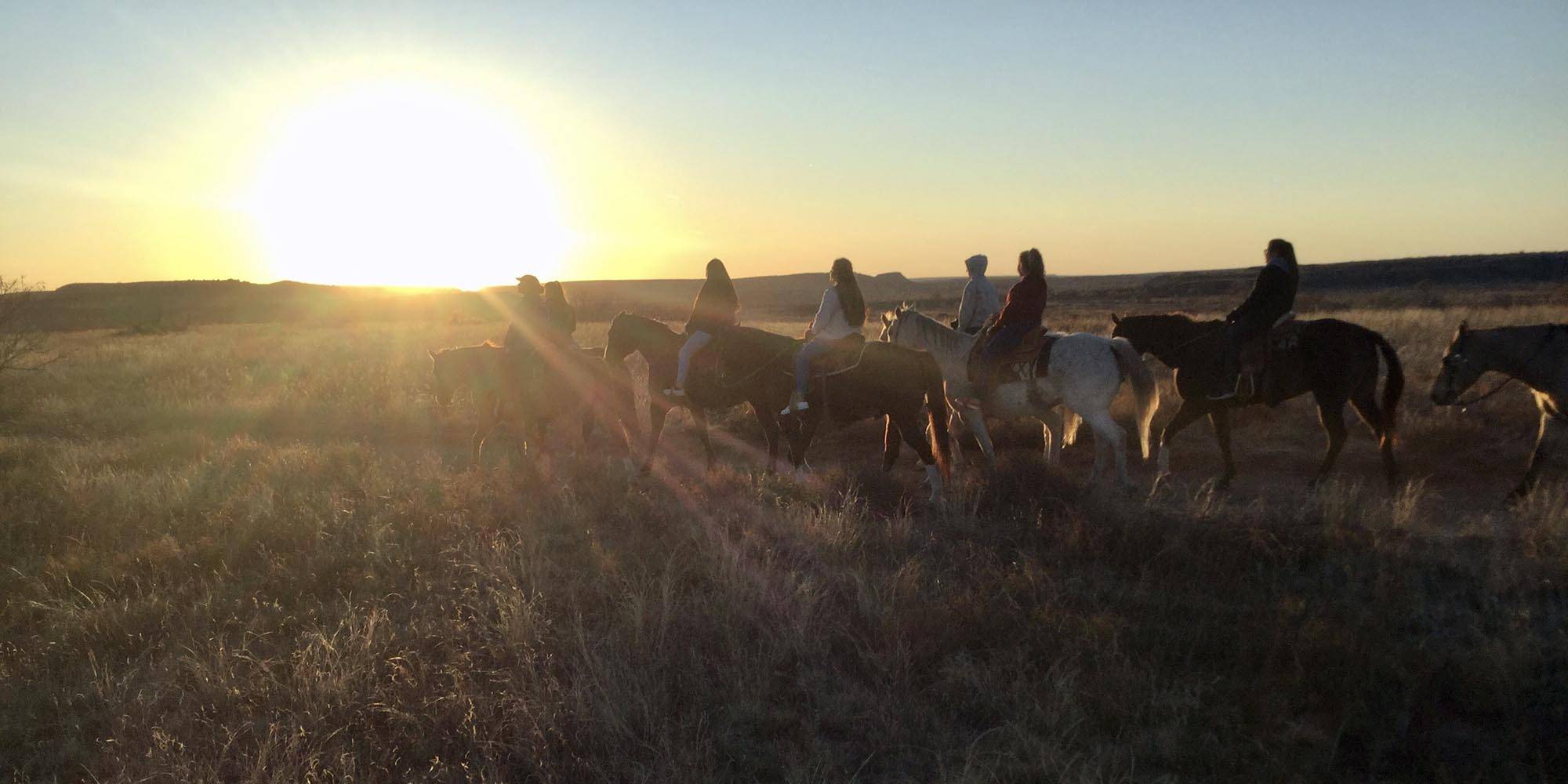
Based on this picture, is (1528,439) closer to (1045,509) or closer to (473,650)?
(1045,509)

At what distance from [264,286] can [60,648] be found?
307 ft

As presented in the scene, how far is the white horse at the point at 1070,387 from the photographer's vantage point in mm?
8852

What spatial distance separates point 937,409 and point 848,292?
162 centimetres

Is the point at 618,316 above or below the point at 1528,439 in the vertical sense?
above

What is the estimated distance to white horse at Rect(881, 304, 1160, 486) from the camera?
885cm

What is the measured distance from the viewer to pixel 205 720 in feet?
13.1

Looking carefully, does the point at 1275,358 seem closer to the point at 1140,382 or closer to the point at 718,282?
the point at 1140,382

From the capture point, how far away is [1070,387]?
8.91 metres

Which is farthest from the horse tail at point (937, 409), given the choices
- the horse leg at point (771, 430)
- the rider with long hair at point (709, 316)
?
the rider with long hair at point (709, 316)

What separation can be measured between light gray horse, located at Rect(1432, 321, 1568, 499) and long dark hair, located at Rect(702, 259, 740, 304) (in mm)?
7148

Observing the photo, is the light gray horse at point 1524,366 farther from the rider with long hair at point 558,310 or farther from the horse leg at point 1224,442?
the rider with long hair at point 558,310

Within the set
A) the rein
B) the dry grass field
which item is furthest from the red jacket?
the rein

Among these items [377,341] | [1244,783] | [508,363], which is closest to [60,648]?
[508,363]

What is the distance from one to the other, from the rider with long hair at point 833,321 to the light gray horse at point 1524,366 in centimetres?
562
